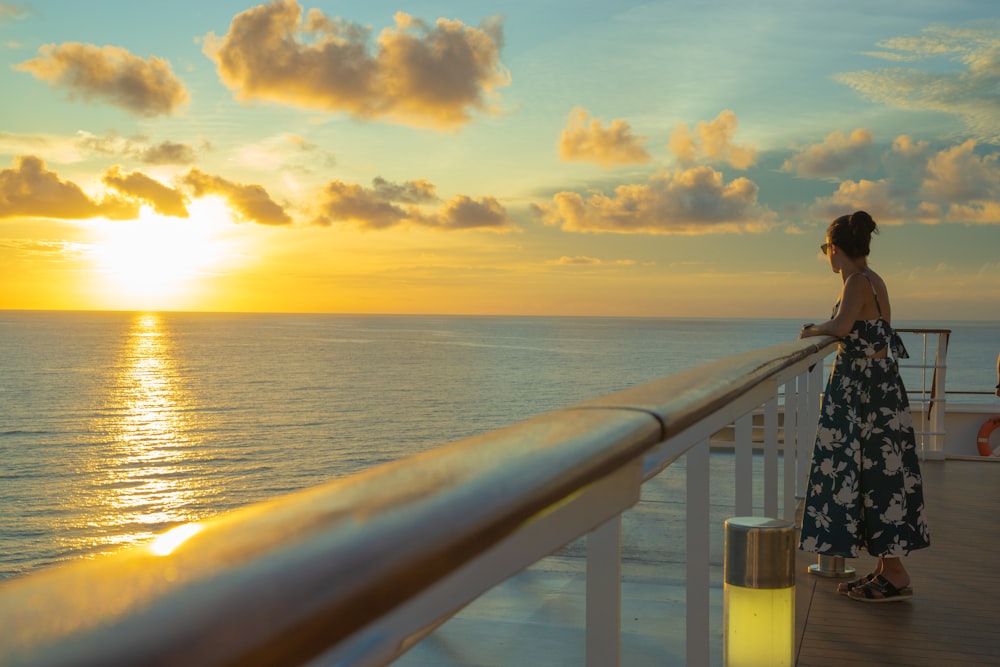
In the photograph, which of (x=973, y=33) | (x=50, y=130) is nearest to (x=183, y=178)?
(x=50, y=130)

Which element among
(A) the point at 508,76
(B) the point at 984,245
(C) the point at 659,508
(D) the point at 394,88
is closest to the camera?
(C) the point at 659,508

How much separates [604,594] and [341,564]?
823 millimetres

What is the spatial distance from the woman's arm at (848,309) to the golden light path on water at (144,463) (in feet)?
32.2

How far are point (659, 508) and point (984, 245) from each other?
70.2 meters

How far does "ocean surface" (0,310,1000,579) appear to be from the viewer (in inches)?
1153

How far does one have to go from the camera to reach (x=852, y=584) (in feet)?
12.7

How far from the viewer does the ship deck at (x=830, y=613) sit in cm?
334

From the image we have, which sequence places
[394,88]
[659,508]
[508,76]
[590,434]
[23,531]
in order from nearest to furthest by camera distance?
[590,434] < [659,508] < [23,531] < [394,88] < [508,76]

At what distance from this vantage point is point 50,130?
270ft

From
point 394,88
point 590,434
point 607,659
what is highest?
point 394,88

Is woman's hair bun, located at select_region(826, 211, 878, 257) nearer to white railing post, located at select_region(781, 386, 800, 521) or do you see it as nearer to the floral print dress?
the floral print dress

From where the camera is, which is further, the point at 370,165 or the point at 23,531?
the point at 370,165

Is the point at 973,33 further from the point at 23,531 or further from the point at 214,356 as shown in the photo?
the point at 214,356

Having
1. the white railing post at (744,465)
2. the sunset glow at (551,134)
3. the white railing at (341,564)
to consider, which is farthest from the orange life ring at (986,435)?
the sunset glow at (551,134)
